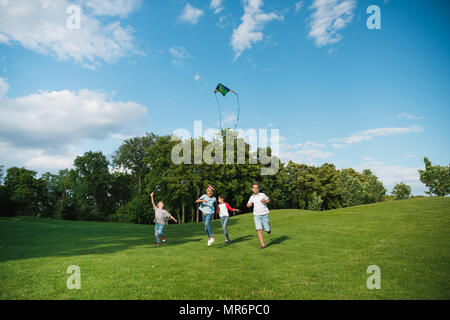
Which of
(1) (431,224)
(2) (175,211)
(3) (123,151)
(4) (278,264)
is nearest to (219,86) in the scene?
(4) (278,264)

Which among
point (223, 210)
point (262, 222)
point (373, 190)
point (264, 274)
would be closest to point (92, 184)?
point (223, 210)

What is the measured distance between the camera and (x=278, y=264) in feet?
30.4

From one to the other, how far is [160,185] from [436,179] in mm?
65054

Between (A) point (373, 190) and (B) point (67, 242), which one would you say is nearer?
(B) point (67, 242)

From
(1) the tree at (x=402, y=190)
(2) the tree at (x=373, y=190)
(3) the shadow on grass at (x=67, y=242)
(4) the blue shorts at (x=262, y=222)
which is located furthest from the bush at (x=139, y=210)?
(1) the tree at (x=402, y=190)

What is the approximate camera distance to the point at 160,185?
55.8m

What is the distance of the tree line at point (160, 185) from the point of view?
1982 inches

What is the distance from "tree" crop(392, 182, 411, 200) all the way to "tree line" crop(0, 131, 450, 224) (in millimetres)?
240

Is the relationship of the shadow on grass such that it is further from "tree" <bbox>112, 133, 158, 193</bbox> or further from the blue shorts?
"tree" <bbox>112, 133, 158, 193</bbox>

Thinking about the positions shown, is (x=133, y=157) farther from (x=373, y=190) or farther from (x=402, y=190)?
(x=402, y=190)

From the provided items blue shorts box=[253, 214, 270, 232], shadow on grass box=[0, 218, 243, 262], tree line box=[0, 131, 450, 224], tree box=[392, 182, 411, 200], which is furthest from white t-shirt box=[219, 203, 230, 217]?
tree box=[392, 182, 411, 200]

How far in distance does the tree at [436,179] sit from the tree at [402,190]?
10.6 metres

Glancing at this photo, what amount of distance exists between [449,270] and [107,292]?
10.4 meters

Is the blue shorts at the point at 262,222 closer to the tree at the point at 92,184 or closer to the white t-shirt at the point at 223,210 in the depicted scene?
the white t-shirt at the point at 223,210
